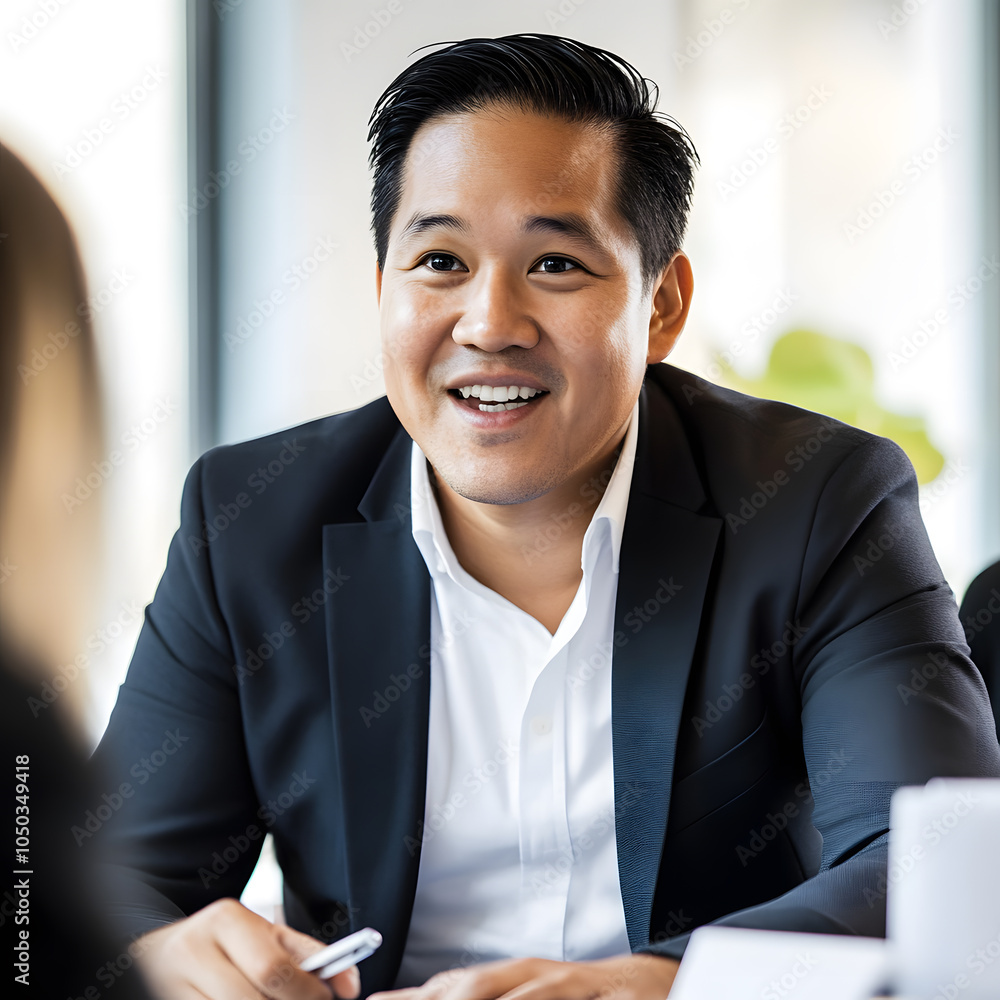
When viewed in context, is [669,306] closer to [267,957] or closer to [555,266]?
[555,266]

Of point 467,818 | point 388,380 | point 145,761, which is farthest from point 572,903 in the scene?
point 388,380

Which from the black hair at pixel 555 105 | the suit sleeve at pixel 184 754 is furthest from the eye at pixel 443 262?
the suit sleeve at pixel 184 754

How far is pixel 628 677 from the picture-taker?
3.98ft

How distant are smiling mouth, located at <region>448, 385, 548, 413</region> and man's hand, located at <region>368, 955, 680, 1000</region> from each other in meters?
0.62

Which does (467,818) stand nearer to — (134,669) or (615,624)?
(615,624)

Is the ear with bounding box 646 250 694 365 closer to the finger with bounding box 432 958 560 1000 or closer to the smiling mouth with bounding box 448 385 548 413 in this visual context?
the smiling mouth with bounding box 448 385 548 413

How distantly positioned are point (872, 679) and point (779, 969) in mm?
550

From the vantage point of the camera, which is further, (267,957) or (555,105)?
(555,105)

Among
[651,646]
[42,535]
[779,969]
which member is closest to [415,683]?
[651,646]

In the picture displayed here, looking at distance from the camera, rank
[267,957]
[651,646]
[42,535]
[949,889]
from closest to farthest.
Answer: [42,535] < [949,889] < [267,957] < [651,646]

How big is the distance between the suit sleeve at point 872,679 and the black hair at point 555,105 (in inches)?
16.0

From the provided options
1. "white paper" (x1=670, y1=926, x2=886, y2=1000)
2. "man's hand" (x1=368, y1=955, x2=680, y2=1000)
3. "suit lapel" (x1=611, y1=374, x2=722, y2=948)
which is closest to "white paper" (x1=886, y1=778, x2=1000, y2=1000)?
"white paper" (x1=670, y1=926, x2=886, y2=1000)

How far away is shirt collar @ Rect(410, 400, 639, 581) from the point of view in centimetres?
129

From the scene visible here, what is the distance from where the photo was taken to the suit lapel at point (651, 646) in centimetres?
117
